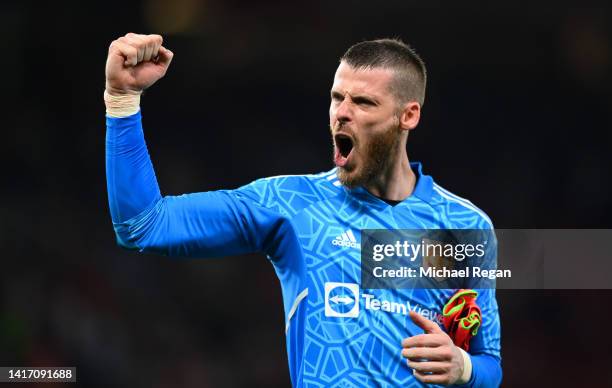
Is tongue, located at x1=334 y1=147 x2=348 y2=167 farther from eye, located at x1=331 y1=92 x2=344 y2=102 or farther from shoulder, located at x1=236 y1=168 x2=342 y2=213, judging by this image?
eye, located at x1=331 y1=92 x2=344 y2=102

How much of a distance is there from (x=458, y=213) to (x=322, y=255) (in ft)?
2.18

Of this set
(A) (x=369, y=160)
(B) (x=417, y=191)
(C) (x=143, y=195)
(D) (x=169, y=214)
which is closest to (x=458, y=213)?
(B) (x=417, y=191)

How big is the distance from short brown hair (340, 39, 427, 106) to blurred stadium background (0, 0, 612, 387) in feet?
13.6

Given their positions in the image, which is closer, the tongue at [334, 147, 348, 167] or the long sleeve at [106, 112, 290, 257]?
the long sleeve at [106, 112, 290, 257]

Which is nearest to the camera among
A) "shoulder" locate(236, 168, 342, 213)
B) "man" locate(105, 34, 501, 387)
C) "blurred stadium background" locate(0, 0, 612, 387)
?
"man" locate(105, 34, 501, 387)

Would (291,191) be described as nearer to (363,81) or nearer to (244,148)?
(363,81)

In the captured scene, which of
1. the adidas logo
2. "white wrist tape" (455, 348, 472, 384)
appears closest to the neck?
the adidas logo

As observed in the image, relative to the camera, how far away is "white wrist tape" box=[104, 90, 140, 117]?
117 inches

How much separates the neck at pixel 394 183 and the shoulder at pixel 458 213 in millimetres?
124

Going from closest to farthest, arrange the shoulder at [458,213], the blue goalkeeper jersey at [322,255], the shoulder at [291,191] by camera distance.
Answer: the blue goalkeeper jersey at [322,255] < the shoulder at [291,191] < the shoulder at [458,213]

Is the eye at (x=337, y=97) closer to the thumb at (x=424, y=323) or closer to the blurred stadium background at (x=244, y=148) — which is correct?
the thumb at (x=424, y=323)

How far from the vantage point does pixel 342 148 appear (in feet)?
11.9

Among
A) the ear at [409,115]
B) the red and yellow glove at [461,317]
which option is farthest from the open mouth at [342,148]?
the red and yellow glove at [461,317]

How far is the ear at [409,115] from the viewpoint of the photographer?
371cm
